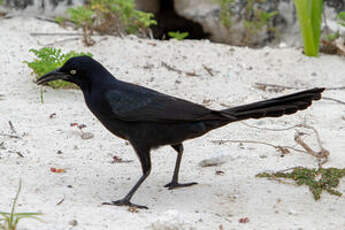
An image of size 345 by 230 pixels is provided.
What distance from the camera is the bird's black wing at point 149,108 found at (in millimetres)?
3670

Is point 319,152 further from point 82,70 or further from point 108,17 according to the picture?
point 108,17

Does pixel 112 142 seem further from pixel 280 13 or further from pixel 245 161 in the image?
pixel 280 13

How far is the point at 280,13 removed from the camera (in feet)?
24.8

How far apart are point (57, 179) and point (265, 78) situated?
297cm

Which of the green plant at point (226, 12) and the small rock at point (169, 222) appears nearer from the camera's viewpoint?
the small rock at point (169, 222)

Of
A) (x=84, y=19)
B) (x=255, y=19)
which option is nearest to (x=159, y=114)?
(x=84, y=19)

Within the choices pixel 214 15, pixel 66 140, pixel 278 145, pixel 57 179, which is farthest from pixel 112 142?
pixel 214 15

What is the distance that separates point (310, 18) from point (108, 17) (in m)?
2.15

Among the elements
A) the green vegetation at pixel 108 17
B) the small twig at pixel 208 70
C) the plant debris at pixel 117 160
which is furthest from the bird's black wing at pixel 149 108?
the green vegetation at pixel 108 17

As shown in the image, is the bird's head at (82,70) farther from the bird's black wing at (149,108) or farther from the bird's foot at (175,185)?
the bird's foot at (175,185)

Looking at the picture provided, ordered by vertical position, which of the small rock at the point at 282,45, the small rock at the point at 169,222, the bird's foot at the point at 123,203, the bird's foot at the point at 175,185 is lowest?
the bird's foot at the point at 175,185

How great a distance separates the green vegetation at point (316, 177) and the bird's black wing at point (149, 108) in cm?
61

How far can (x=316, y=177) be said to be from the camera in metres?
3.81

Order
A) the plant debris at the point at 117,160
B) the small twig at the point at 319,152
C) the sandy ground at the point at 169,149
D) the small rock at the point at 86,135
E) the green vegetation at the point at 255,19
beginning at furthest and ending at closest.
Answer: the green vegetation at the point at 255,19 < the small rock at the point at 86,135 < the plant debris at the point at 117,160 < the small twig at the point at 319,152 < the sandy ground at the point at 169,149
